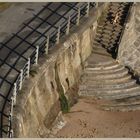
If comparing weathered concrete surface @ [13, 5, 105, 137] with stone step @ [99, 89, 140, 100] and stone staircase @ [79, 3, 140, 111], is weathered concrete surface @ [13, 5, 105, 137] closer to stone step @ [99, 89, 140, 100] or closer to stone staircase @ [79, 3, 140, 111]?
stone staircase @ [79, 3, 140, 111]

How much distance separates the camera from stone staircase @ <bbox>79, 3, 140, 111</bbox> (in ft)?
121

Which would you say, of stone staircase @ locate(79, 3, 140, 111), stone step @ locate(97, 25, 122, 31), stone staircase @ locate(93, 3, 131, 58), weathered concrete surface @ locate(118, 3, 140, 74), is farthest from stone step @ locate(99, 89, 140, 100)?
stone step @ locate(97, 25, 122, 31)

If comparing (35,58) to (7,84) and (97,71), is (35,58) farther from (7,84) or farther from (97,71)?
(97,71)

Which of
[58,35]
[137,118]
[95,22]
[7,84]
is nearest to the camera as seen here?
[7,84]

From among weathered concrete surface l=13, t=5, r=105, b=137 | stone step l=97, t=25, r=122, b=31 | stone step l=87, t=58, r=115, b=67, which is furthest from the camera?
stone step l=97, t=25, r=122, b=31

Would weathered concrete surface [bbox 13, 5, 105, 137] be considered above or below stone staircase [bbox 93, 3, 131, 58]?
above

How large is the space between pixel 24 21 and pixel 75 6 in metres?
3.98

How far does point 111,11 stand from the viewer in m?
40.9

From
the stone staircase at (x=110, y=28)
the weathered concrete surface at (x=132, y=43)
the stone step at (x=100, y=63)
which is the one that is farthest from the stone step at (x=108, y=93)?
the stone staircase at (x=110, y=28)

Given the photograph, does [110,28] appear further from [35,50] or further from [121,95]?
[35,50]

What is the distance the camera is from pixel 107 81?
37.4 m

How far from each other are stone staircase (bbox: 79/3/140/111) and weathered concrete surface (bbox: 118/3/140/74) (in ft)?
2.28

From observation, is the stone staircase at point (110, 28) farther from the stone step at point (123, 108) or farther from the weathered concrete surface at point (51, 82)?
the stone step at point (123, 108)

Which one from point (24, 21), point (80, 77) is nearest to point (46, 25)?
point (24, 21)
